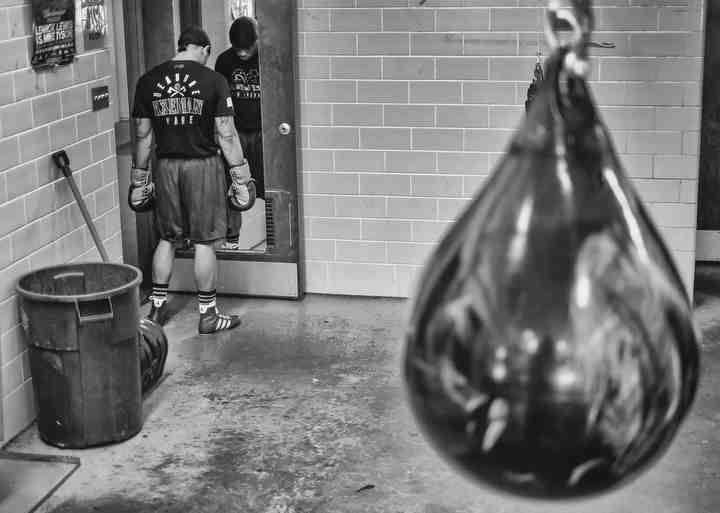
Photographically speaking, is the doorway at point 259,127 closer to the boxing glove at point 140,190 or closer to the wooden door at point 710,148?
the boxing glove at point 140,190

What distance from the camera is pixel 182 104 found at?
5.96 metres

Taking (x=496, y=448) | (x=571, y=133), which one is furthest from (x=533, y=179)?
(x=496, y=448)

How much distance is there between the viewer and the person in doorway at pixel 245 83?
6711 mm

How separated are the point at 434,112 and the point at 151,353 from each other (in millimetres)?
2352

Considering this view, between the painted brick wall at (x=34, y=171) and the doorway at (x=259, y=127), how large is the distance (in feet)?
2.94

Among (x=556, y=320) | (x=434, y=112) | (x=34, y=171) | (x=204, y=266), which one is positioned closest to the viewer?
(x=556, y=320)

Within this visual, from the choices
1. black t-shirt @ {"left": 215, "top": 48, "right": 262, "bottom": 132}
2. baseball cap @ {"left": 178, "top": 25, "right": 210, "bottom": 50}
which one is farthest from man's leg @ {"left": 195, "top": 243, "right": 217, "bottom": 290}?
baseball cap @ {"left": 178, "top": 25, "right": 210, "bottom": 50}

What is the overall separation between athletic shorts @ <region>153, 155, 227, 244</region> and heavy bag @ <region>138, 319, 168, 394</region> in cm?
90

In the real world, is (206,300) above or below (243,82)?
below

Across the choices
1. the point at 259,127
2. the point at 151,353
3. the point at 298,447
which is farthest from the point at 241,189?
the point at 298,447

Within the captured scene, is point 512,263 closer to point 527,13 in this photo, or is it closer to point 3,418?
point 3,418

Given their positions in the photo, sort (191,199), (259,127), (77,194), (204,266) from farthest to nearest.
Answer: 1. (259,127)
2. (204,266)
3. (191,199)
4. (77,194)

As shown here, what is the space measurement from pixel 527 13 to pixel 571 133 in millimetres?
5670

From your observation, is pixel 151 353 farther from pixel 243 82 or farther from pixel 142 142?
pixel 243 82
